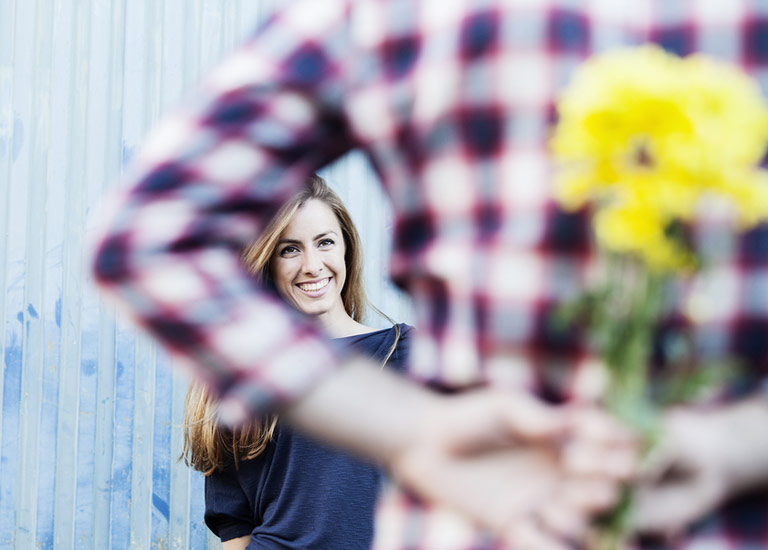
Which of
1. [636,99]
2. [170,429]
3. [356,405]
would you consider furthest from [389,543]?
[170,429]

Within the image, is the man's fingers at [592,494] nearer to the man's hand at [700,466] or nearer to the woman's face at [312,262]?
the man's hand at [700,466]

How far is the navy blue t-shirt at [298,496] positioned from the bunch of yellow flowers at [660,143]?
6.76 ft

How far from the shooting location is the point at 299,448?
8.61ft

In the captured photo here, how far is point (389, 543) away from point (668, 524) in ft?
0.75

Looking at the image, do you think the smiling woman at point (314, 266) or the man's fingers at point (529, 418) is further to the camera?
the smiling woman at point (314, 266)

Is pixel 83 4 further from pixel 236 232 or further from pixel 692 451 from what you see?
pixel 692 451

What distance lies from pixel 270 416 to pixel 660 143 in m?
2.14

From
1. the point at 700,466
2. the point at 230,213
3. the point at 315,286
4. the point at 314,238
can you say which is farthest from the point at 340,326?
the point at 700,466

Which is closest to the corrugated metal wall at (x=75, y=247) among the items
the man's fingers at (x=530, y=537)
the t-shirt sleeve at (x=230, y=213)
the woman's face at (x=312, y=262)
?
the woman's face at (x=312, y=262)

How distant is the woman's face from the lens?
2.99 metres

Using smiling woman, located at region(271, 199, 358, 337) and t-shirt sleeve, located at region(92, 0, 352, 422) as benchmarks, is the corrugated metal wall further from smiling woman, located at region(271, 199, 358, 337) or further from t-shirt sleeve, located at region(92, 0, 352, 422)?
t-shirt sleeve, located at region(92, 0, 352, 422)

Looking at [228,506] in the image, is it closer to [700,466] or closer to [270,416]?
[270,416]

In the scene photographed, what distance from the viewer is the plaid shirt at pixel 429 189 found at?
0.68 metres

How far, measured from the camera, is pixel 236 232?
73 cm
